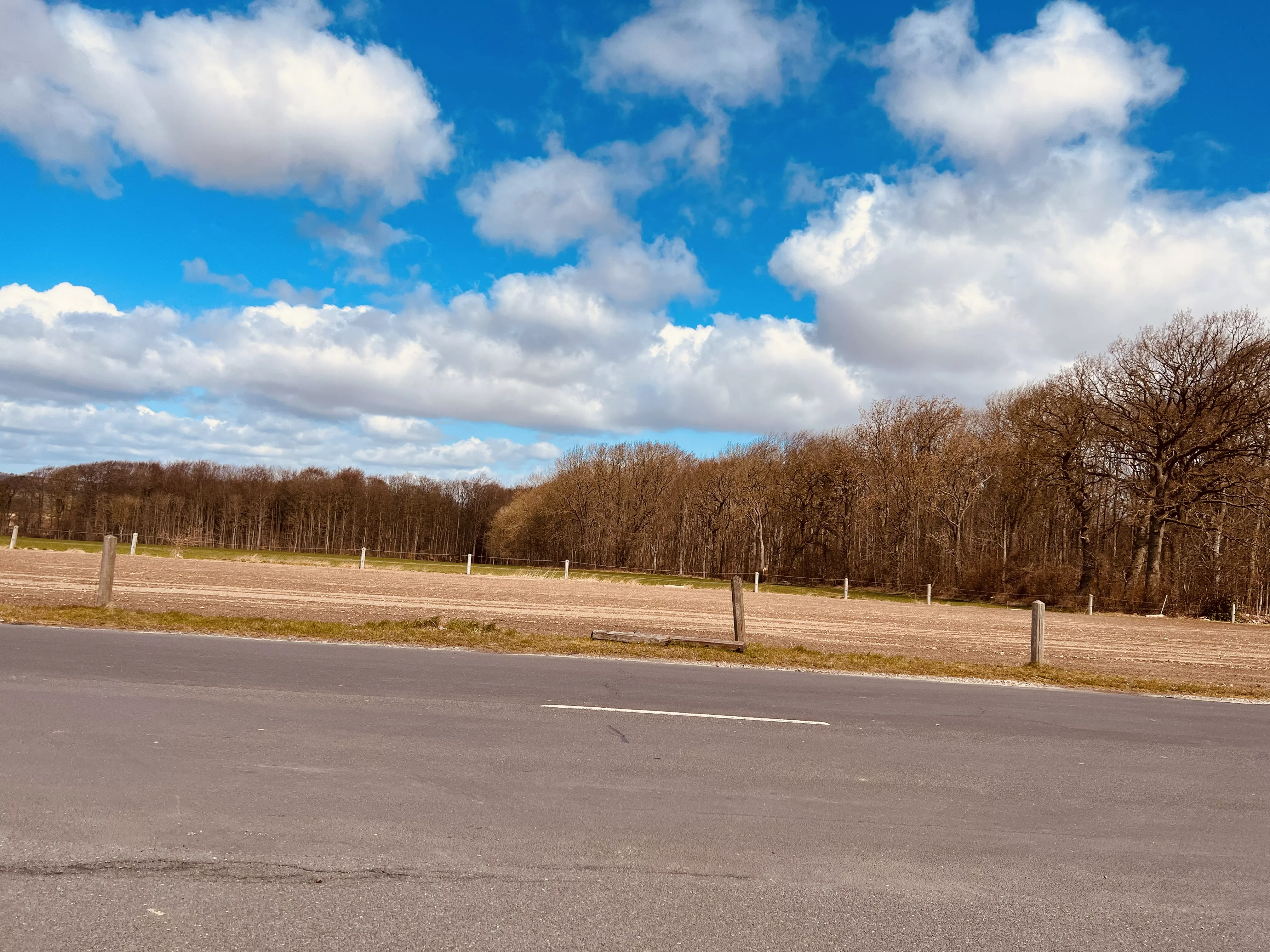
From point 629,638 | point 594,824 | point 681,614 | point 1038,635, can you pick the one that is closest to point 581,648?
point 629,638

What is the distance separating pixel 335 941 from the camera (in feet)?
12.0

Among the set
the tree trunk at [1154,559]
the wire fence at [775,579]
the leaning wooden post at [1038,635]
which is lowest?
the wire fence at [775,579]

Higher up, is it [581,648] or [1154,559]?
[1154,559]

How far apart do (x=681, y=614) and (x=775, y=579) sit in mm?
40124

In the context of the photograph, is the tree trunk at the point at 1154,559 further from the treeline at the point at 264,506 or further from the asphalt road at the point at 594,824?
the treeline at the point at 264,506

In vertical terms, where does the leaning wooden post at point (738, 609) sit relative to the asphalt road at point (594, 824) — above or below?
above

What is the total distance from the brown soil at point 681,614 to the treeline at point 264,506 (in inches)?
2338

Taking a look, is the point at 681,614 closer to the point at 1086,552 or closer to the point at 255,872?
the point at 255,872

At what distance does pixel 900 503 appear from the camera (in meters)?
59.1

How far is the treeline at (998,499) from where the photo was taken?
39.5 m

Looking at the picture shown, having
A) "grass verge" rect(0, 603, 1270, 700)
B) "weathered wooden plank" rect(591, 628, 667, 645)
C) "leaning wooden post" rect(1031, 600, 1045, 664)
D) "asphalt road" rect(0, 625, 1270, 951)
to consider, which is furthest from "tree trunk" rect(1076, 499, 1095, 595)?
"asphalt road" rect(0, 625, 1270, 951)

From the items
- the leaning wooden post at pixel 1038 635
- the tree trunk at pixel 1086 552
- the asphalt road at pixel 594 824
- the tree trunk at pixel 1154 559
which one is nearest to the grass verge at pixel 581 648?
the leaning wooden post at pixel 1038 635

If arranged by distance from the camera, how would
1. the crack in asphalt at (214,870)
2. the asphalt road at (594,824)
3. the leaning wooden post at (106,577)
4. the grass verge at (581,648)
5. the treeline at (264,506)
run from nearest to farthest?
the asphalt road at (594,824), the crack in asphalt at (214,870), the grass verge at (581,648), the leaning wooden post at (106,577), the treeline at (264,506)

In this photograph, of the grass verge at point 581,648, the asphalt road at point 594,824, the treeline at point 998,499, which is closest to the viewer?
the asphalt road at point 594,824
